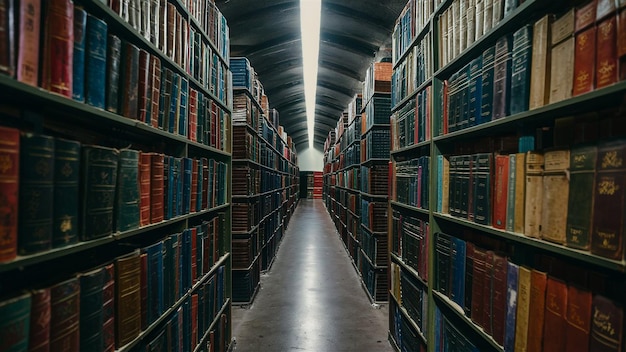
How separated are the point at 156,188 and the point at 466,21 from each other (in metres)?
1.59

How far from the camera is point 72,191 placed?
945 millimetres

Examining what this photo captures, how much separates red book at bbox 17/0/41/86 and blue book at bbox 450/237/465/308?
1652mm

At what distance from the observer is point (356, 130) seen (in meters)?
5.09

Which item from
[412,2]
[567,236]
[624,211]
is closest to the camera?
[624,211]

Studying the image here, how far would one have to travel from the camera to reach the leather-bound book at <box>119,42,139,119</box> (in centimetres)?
120

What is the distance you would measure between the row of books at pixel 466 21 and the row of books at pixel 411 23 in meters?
0.16

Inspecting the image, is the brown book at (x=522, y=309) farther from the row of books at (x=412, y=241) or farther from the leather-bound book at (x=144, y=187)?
the leather-bound book at (x=144, y=187)

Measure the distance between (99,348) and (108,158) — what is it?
578 mm

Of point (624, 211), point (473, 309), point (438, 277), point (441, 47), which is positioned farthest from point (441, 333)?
point (441, 47)

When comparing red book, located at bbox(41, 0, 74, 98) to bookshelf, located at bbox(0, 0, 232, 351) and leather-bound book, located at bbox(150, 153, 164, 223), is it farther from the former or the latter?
leather-bound book, located at bbox(150, 153, 164, 223)

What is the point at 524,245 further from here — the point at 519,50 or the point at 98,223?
the point at 98,223

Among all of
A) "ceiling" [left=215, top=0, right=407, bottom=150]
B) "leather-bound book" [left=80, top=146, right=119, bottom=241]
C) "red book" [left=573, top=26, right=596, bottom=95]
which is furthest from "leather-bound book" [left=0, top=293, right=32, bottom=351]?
"ceiling" [left=215, top=0, right=407, bottom=150]

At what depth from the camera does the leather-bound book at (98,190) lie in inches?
39.5

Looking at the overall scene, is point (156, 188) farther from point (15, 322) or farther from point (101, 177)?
point (15, 322)
